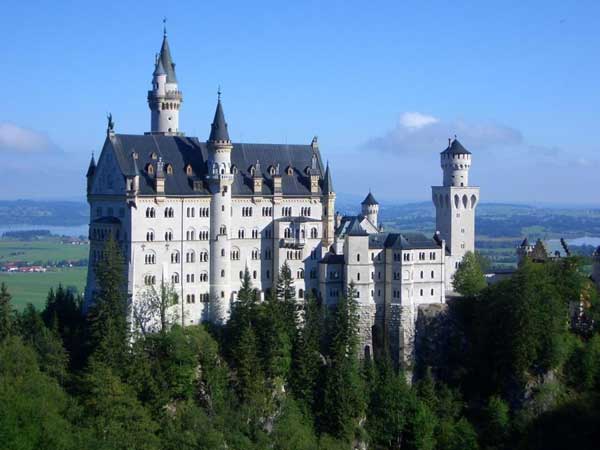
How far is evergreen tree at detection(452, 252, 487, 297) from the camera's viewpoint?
4070 inches

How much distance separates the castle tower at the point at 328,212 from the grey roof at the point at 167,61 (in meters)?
17.4

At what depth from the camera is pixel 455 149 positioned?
111375 mm

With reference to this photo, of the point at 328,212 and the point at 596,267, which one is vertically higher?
the point at 328,212

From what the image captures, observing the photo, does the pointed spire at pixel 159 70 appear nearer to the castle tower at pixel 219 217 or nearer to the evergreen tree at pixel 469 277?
the castle tower at pixel 219 217

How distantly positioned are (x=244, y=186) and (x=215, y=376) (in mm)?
19441

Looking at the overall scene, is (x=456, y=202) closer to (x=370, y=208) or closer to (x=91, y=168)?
(x=370, y=208)

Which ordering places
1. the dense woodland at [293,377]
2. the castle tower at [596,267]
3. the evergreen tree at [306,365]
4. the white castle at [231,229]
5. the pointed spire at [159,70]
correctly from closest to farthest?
the dense woodland at [293,377] < the evergreen tree at [306,365] < the white castle at [231,229] < the pointed spire at [159,70] < the castle tower at [596,267]

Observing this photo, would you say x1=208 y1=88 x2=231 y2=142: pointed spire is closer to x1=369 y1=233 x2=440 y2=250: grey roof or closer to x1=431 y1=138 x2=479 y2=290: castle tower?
x1=369 y1=233 x2=440 y2=250: grey roof

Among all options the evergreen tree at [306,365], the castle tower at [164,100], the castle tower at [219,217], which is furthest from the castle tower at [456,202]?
the castle tower at [164,100]

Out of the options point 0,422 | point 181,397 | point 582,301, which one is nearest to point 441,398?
point 582,301

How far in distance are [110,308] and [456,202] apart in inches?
1568

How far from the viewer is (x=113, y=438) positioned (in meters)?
79.1

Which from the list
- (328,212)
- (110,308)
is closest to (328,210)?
(328,212)

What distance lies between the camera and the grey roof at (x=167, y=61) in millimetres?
105062
